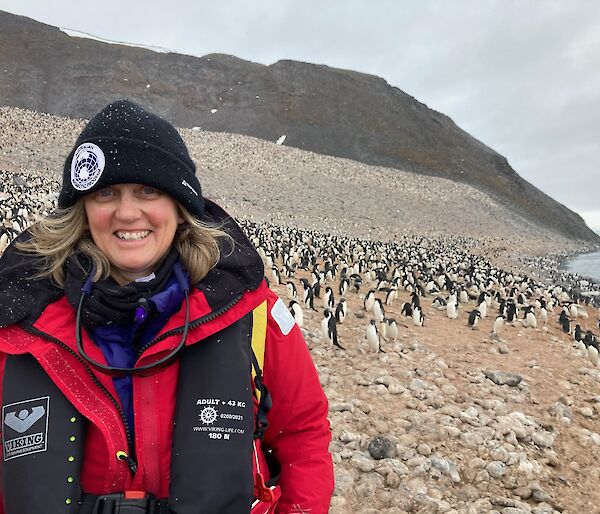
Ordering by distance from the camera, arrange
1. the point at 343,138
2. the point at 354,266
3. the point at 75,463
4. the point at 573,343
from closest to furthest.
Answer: the point at 75,463
the point at 573,343
the point at 354,266
the point at 343,138

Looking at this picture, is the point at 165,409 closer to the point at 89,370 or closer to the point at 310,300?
the point at 89,370

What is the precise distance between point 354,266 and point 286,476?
53.9 feet

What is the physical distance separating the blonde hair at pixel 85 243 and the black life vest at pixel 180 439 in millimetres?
325

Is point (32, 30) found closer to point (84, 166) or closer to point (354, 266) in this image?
point (354, 266)

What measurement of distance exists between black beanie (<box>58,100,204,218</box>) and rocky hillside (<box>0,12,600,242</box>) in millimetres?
58857

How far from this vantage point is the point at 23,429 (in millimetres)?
1487

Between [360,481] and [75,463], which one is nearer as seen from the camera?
[75,463]

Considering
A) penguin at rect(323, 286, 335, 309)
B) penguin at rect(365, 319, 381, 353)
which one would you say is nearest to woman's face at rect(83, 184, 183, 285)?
penguin at rect(365, 319, 381, 353)

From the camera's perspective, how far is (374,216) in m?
38.6

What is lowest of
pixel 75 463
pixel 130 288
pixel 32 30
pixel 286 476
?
pixel 286 476

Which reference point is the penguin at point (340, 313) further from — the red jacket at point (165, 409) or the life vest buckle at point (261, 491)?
the life vest buckle at point (261, 491)

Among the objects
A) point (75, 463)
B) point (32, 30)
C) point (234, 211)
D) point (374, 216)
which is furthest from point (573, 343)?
point (32, 30)

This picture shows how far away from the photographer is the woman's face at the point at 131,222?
1726 mm

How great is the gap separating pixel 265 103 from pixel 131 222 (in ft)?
230
